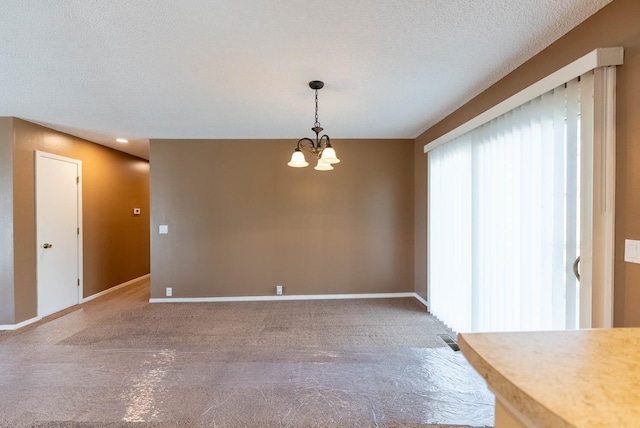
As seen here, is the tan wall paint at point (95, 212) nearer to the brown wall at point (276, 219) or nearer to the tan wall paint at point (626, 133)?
the brown wall at point (276, 219)

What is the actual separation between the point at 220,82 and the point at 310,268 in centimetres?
286

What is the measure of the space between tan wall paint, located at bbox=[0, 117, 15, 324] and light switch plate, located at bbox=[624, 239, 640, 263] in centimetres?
560

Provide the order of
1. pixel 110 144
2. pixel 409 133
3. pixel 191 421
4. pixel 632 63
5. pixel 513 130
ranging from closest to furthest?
1. pixel 632 63
2. pixel 191 421
3. pixel 513 130
4. pixel 409 133
5. pixel 110 144

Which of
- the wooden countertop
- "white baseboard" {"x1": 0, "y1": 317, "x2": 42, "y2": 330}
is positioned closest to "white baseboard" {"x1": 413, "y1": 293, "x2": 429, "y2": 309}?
the wooden countertop

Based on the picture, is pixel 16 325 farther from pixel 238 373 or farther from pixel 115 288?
pixel 238 373

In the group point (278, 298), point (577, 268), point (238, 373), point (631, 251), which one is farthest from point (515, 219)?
point (278, 298)

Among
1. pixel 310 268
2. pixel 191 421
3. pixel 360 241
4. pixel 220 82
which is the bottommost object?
pixel 191 421

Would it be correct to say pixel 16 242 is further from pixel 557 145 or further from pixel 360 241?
pixel 557 145

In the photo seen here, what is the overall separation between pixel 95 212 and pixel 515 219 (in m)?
5.74

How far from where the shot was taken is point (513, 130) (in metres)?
2.21

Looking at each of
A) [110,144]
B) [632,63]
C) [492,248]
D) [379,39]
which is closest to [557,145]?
[632,63]

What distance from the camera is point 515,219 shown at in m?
2.22

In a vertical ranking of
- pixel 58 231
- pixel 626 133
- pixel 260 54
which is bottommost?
pixel 58 231

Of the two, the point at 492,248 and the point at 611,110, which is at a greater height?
the point at 611,110
